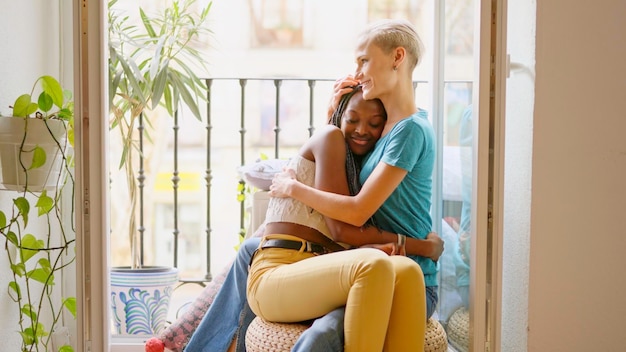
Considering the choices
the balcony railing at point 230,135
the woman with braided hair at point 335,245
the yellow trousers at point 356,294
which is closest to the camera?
the yellow trousers at point 356,294

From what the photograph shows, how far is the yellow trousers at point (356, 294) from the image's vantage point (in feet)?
6.10

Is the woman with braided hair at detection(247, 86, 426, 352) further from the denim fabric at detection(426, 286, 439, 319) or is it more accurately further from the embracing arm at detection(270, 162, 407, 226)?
the denim fabric at detection(426, 286, 439, 319)

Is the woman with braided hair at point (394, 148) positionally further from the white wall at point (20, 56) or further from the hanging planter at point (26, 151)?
the white wall at point (20, 56)

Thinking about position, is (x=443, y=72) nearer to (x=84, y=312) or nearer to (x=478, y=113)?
(x=478, y=113)

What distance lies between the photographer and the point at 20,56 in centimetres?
230

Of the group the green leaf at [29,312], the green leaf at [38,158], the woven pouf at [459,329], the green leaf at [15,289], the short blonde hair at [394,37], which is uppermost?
the short blonde hair at [394,37]

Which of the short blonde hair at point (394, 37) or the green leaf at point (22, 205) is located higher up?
the short blonde hair at point (394, 37)

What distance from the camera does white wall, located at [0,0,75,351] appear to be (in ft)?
7.27

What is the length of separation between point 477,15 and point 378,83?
0.37m

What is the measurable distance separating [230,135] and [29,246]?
2.10 meters

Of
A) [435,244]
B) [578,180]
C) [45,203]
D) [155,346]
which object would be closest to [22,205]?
[45,203]

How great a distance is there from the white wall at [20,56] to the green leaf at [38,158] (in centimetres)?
20

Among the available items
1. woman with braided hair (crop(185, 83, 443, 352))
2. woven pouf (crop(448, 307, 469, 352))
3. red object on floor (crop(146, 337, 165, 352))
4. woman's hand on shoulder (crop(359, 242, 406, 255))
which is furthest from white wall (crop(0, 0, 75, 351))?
woven pouf (crop(448, 307, 469, 352))

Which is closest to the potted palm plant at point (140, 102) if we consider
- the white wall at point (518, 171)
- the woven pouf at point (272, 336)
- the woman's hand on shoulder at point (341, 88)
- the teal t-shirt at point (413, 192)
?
the woman's hand on shoulder at point (341, 88)
